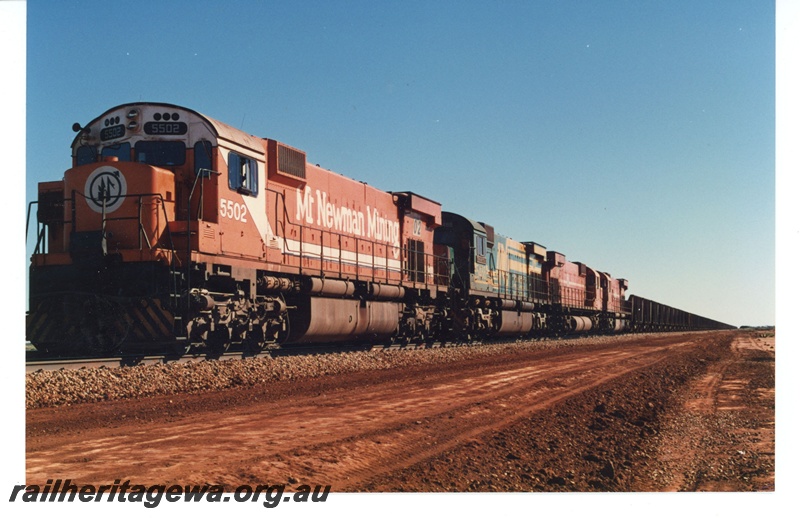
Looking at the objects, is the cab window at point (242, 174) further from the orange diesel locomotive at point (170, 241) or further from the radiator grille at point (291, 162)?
the radiator grille at point (291, 162)

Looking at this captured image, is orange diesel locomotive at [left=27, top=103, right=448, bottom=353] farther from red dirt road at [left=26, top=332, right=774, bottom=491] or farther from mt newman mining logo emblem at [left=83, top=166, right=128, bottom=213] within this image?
red dirt road at [left=26, top=332, right=774, bottom=491]

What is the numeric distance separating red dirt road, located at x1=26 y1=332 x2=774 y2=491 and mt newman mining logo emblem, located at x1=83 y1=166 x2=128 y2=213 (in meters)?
3.84

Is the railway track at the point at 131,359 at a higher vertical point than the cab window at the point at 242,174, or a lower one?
lower

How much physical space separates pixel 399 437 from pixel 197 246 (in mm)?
6230

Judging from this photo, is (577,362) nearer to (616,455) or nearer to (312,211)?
(312,211)

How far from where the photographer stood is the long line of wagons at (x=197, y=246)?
11734 mm

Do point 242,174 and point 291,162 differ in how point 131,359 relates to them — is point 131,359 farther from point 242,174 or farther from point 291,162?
point 291,162

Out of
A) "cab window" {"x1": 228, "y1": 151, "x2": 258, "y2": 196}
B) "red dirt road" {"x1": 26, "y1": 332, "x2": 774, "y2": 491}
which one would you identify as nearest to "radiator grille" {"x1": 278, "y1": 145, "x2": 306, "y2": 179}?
"cab window" {"x1": 228, "y1": 151, "x2": 258, "y2": 196}

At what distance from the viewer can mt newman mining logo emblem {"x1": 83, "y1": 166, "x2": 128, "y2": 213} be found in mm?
11969

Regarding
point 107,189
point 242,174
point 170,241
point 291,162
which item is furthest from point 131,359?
point 291,162

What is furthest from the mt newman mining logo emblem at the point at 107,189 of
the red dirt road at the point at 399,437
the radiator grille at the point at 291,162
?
the red dirt road at the point at 399,437

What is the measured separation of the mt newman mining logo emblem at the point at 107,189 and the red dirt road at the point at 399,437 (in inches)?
151
